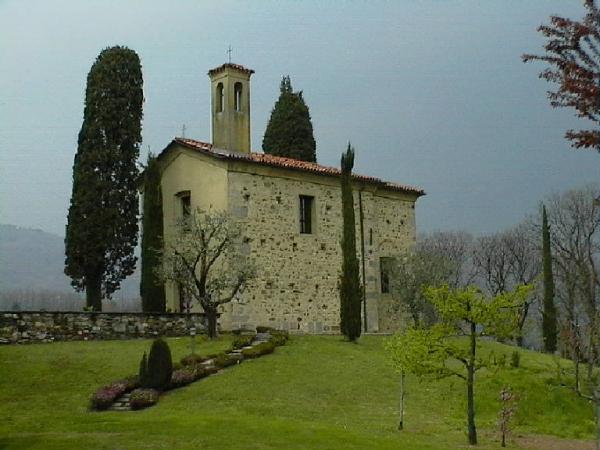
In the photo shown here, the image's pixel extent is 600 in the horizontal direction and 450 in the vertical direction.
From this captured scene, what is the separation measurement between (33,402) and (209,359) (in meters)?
5.49

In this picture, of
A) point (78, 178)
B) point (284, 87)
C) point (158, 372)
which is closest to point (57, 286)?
point (284, 87)

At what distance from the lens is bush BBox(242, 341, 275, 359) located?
76.1 ft

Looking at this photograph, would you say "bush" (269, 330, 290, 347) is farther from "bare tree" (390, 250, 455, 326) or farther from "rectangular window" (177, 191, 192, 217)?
"rectangular window" (177, 191, 192, 217)

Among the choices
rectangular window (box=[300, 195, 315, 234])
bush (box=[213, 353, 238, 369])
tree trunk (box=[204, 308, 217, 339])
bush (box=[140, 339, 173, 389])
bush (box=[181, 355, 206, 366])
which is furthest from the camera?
rectangular window (box=[300, 195, 315, 234])

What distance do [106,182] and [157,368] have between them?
11998mm

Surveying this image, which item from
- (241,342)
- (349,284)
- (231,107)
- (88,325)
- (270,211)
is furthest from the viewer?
(231,107)

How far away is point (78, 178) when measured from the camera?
96.3 feet

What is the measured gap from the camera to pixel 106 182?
2934 centimetres

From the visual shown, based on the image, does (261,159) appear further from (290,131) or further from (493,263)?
(493,263)

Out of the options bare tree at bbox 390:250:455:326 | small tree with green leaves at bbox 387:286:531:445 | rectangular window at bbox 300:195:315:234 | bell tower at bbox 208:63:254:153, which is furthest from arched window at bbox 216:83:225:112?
small tree with green leaves at bbox 387:286:531:445

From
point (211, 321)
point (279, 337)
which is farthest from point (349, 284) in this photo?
point (211, 321)

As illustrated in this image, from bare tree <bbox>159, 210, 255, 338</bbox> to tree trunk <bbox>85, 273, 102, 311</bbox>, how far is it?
366cm

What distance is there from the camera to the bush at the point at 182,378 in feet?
65.9

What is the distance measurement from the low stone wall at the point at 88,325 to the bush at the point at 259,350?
165 inches
